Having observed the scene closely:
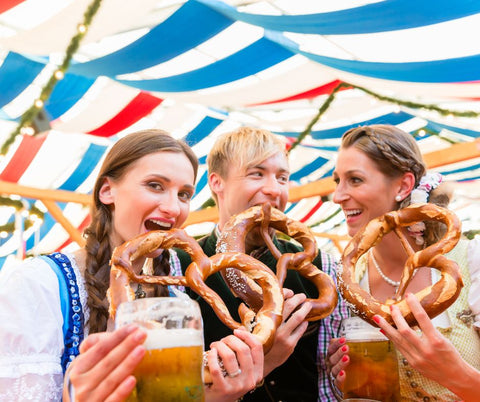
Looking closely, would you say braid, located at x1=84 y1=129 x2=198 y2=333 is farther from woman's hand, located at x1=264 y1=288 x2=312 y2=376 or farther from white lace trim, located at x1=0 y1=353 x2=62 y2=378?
woman's hand, located at x1=264 y1=288 x2=312 y2=376

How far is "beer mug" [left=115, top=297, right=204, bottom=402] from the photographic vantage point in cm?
83

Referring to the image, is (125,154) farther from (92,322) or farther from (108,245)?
(92,322)

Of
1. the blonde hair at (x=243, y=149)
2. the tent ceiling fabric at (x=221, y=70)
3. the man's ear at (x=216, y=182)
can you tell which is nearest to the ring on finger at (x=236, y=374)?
the blonde hair at (x=243, y=149)

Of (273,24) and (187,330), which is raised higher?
(273,24)

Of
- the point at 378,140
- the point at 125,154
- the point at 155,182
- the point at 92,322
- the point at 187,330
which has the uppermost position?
the point at 378,140

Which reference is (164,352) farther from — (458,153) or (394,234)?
(458,153)

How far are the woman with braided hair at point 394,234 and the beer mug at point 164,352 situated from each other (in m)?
0.69

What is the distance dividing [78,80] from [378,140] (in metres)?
4.80

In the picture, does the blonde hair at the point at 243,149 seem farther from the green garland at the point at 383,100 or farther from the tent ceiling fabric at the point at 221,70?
the green garland at the point at 383,100

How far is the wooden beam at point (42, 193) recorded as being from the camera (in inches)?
275

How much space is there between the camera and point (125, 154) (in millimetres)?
1629

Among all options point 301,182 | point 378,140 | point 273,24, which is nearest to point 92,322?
point 378,140

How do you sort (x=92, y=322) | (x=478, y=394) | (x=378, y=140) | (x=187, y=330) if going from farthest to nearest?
(x=378, y=140)
(x=92, y=322)
(x=478, y=394)
(x=187, y=330)

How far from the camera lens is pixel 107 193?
1671 mm
